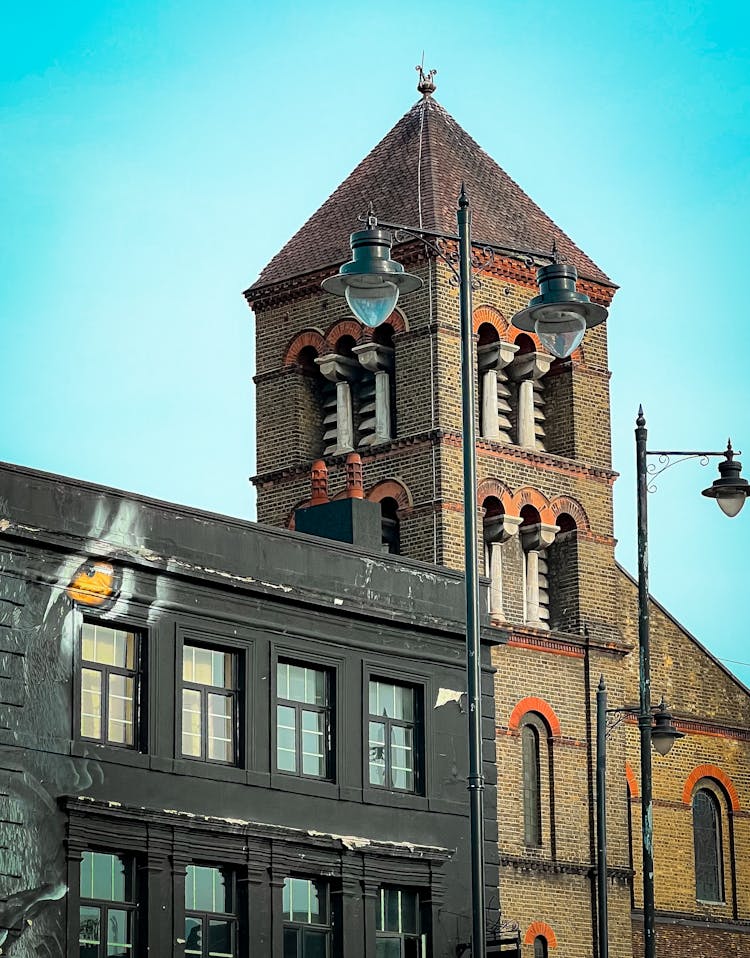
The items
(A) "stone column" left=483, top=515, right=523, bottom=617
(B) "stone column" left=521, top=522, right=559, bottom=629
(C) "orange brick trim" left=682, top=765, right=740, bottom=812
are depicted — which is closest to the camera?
(A) "stone column" left=483, top=515, right=523, bottom=617

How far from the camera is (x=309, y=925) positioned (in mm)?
32250

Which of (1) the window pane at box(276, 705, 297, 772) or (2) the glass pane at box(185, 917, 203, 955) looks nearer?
(2) the glass pane at box(185, 917, 203, 955)

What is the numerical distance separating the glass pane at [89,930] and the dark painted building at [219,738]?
28 millimetres

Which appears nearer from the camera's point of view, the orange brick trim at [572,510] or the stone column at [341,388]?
the orange brick trim at [572,510]

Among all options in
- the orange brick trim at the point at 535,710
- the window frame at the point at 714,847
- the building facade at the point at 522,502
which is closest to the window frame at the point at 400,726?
the building facade at the point at 522,502

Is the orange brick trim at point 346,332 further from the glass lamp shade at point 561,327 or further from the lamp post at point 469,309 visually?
the glass lamp shade at point 561,327

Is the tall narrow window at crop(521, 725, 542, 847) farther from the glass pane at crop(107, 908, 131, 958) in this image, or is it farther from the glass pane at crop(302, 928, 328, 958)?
the glass pane at crop(107, 908, 131, 958)

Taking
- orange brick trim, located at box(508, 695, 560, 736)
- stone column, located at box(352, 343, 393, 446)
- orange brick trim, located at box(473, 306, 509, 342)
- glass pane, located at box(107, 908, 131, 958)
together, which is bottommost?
glass pane, located at box(107, 908, 131, 958)

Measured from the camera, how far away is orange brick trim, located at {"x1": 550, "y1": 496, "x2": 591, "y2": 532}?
48.3 m

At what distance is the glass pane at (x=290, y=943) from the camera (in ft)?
105

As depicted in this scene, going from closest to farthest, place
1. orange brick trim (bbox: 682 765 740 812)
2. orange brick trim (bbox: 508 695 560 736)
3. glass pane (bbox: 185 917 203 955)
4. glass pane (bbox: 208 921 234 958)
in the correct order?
1. glass pane (bbox: 185 917 203 955)
2. glass pane (bbox: 208 921 234 958)
3. orange brick trim (bbox: 508 695 560 736)
4. orange brick trim (bbox: 682 765 740 812)

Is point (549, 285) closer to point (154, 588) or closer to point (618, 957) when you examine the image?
point (154, 588)

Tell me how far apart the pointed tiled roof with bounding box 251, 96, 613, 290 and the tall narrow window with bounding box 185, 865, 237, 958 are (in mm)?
19564

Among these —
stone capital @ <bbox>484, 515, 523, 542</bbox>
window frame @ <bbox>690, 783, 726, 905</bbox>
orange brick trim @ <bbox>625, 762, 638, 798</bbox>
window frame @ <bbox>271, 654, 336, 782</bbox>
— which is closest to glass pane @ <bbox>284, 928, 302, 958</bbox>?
window frame @ <bbox>271, 654, 336, 782</bbox>
